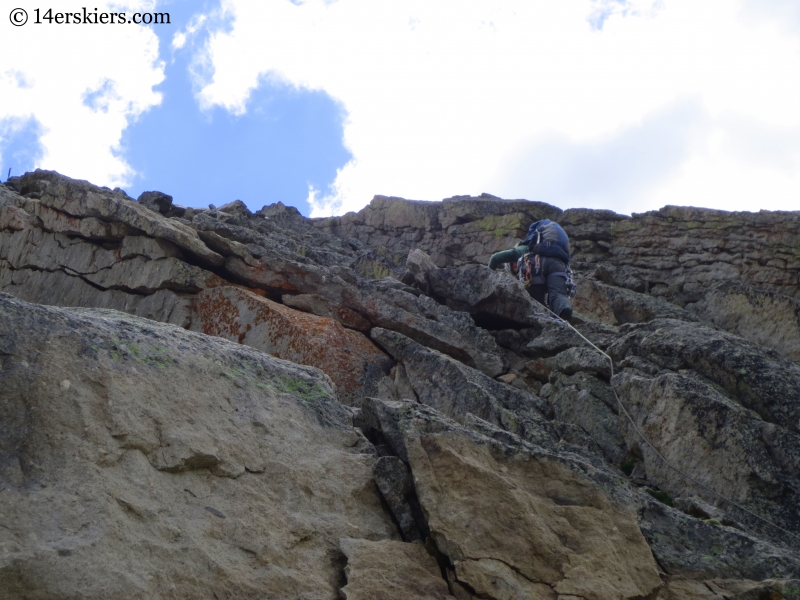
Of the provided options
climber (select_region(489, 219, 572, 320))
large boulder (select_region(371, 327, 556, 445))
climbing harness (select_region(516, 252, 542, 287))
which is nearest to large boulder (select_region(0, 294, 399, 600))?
large boulder (select_region(371, 327, 556, 445))

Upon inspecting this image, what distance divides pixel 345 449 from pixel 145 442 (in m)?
2.26

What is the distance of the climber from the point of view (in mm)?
17531

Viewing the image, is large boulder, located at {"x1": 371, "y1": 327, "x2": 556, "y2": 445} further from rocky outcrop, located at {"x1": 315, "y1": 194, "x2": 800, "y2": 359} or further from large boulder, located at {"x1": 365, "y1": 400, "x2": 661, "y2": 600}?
rocky outcrop, located at {"x1": 315, "y1": 194, "x2": 800, "y2": 359}

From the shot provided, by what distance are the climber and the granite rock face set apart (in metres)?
1.99

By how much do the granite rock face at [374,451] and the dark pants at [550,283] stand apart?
5.70ft

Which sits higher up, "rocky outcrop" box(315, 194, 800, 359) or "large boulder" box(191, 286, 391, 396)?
"rocky outcrop" box(315, 194, 800, 359)

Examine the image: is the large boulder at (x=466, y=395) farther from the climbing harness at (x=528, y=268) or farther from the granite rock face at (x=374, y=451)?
the climbing harness at (x=528, y=268)

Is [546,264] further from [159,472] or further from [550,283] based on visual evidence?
[159,472]

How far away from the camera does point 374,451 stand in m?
7.97

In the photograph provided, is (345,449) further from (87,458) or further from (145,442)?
(87,458)

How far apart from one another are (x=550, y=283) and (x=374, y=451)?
10.6 meters

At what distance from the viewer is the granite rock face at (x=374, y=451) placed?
592 centimetres

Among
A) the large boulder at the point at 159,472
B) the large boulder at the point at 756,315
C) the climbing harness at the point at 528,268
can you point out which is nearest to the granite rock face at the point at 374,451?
the large boulder at the point at 159,472

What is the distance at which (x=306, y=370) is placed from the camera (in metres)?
9.14
